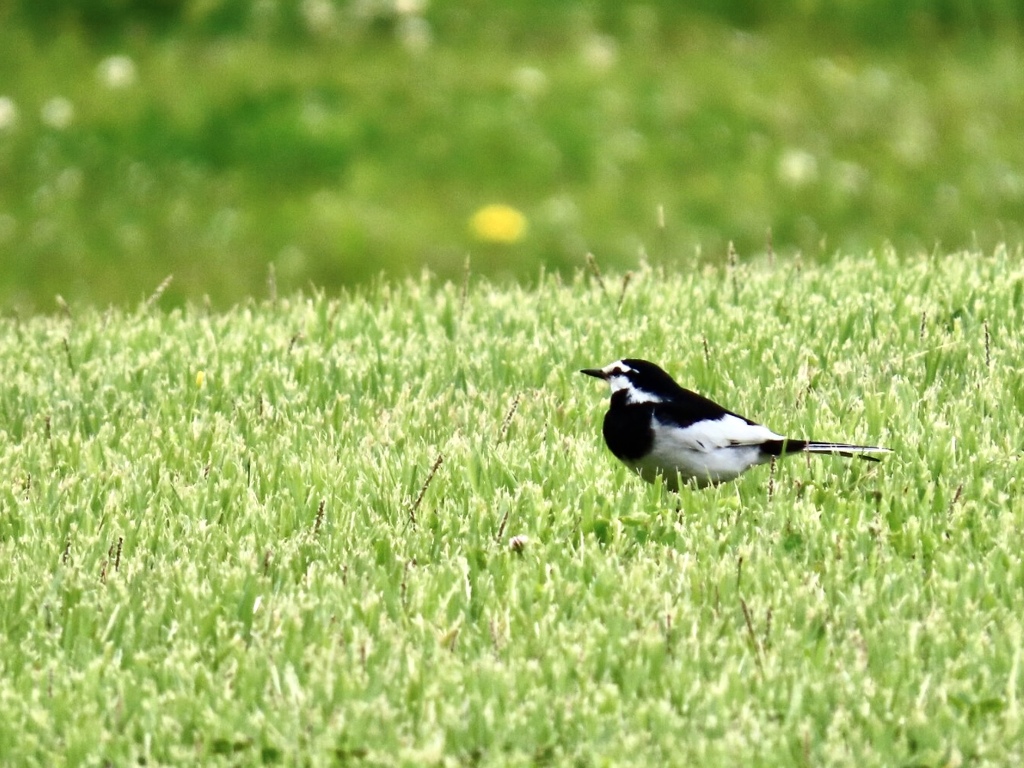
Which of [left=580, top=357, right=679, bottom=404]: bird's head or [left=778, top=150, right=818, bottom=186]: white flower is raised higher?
[left=778, top=150, right=818, bottom=186]: white flower

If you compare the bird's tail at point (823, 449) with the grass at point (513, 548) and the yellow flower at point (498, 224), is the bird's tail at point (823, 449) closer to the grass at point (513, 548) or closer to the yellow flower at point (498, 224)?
the grass at point (513, 548)

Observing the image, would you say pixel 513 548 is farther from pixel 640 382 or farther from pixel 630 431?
pixel 640 382

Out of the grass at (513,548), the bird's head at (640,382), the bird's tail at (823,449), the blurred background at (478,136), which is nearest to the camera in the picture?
the grass at (513,548)

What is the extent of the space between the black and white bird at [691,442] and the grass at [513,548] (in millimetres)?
99

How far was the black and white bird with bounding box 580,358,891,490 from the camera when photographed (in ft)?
17.9

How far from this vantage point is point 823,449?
211 inches

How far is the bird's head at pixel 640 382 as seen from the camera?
568 cm

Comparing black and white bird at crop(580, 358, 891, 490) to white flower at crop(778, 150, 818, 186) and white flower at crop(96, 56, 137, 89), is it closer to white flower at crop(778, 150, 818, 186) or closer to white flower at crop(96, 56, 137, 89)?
white flower at crop(778, 150, 818, 186)

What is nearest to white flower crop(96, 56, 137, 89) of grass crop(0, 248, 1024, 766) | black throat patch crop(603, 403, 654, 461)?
grass crop(0, 248, 1024, 766)

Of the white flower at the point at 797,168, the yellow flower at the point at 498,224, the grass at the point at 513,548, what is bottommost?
the grass at the point at 513,548

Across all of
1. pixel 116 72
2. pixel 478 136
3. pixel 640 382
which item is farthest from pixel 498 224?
pixel 640 382

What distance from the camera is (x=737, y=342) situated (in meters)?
7.07

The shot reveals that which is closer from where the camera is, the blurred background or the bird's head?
the bird's head

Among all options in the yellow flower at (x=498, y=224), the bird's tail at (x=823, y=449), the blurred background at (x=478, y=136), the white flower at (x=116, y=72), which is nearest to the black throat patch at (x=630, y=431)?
the bird's tail at (x=823, y=449)
